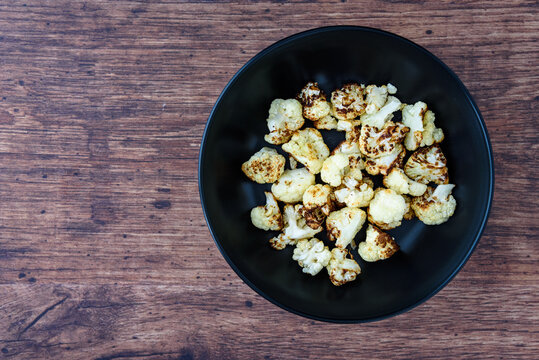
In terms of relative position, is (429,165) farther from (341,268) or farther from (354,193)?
(341,268)

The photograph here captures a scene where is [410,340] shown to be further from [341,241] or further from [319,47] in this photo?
[319,47]

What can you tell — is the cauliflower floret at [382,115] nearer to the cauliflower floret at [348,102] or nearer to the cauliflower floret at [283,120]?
the cauliflower floret at [348,102]

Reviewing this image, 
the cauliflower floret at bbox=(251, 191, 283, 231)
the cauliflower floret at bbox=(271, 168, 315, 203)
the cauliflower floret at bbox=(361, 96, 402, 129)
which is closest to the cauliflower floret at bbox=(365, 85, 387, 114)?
the cauliflower floret at bbox=(361, 96, 402, 129)

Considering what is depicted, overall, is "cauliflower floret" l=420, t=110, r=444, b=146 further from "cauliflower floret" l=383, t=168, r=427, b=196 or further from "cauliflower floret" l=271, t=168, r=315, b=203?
"cauliflower floret" l=271, t=168, r=315, b=203

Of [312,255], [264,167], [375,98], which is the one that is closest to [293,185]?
[264,167]

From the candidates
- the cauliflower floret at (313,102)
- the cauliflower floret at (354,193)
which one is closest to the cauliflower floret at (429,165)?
the cauliflower floret at (354,193)
